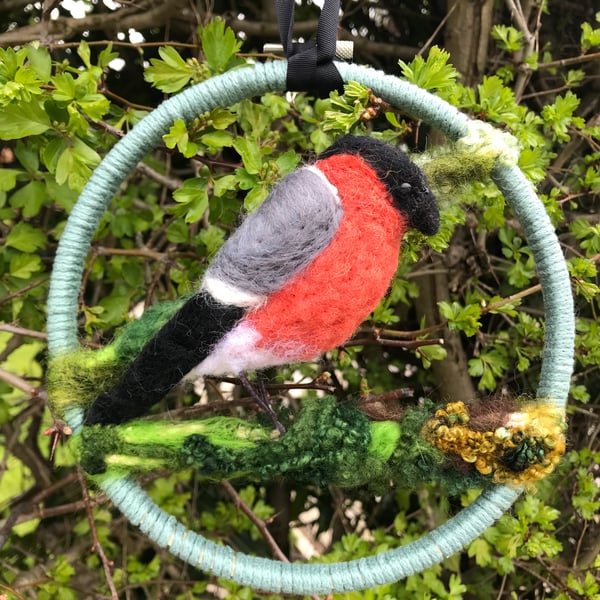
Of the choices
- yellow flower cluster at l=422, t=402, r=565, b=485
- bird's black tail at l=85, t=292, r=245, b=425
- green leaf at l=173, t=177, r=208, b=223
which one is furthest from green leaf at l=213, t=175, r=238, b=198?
yellow flower cluster at l=422, t=402, r=565, b=485

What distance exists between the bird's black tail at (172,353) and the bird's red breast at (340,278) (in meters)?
0.03

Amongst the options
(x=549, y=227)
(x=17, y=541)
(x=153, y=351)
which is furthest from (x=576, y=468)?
(x=17, y=541)

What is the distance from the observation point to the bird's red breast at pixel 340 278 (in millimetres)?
449

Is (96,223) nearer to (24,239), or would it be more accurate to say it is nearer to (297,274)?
(297,274)

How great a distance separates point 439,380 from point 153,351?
2.05ft

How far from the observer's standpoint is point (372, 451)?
0.49 metres

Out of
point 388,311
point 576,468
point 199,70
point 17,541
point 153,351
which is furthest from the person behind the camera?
point 17,541

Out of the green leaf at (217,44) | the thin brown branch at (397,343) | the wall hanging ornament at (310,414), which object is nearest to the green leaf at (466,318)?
the thin brown branch at (397,343)

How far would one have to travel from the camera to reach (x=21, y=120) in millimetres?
599

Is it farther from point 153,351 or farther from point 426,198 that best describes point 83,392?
point 426,198

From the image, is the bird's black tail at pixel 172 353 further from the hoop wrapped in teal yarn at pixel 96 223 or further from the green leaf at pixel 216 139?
the green leaf at pixel 216 139

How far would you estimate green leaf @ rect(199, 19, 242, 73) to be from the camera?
0.61 meters

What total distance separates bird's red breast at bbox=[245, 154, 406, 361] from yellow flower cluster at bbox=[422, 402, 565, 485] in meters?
0.12

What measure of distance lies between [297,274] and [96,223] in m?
0.20
